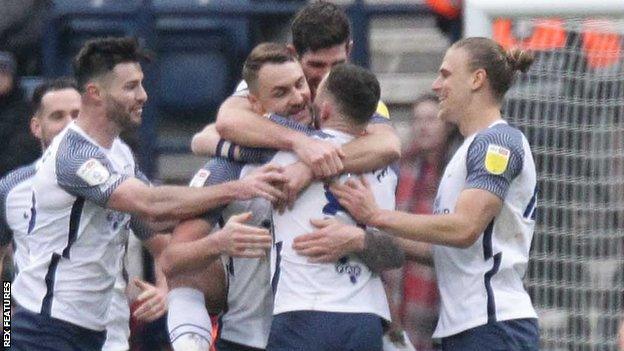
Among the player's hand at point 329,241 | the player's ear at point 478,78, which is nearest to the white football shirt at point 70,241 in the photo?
the player's hand at point 329,241

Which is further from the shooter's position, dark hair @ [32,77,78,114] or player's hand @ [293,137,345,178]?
dark hair @ [32,77,78,114]

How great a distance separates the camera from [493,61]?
6371mm

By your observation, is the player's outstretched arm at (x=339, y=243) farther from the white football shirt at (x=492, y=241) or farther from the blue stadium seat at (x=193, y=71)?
the blue stadium seat at (x=193, y=71)

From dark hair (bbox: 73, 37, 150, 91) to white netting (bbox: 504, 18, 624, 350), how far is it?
1.76m

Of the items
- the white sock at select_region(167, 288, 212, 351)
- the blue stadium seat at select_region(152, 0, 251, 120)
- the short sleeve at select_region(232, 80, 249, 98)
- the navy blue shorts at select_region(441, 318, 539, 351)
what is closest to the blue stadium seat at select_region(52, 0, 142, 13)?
the blue stadium seat at select_region(152, 0, 251, 120)

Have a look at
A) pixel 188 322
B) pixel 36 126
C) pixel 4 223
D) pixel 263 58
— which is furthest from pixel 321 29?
pixel 36 126

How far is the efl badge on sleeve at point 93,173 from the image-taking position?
21.4 ft

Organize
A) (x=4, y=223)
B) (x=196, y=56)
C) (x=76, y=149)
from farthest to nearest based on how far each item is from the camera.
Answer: (x=196, y=56)
(x=4, y=223)
(x=76, y=149)

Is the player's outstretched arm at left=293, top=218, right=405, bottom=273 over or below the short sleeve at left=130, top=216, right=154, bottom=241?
over

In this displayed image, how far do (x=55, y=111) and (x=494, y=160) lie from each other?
2201 millimetres

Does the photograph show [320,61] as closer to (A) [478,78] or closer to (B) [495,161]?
(A) [478,78]

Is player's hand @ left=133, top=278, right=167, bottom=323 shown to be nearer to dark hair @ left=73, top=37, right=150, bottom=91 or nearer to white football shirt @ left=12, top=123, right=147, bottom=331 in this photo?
white football shirt @ left=12, top=123, right=147, bottom=331

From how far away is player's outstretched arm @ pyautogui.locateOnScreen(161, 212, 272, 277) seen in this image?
20.2ft

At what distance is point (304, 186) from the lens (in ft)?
20.3
